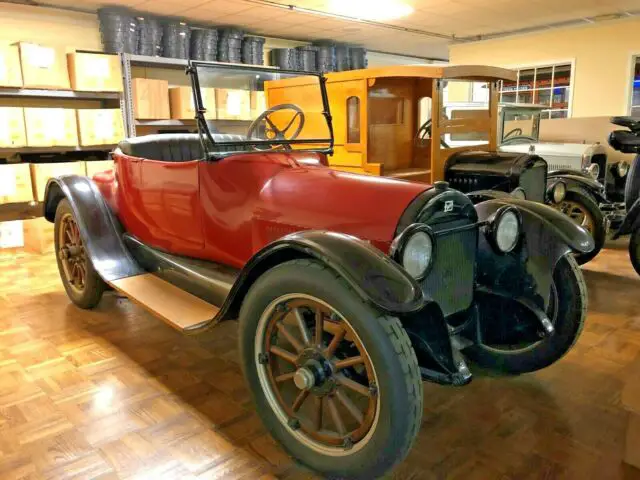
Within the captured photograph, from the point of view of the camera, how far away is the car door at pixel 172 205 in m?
2.58

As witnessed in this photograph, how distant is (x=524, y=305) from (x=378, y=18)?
6165 mm

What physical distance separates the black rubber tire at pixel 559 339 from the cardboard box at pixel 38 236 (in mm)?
4282

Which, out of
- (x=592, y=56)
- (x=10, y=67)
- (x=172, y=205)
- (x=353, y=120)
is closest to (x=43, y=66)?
(x=10, y=67)

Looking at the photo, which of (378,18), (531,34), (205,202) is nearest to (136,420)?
(205,202)

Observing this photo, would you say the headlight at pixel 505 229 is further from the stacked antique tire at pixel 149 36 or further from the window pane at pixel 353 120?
the stacked antique tire at pixel 149 36

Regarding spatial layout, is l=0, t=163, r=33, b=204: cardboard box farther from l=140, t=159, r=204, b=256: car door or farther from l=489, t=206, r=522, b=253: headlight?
l=489, t=206, r=522, b=253: headlight

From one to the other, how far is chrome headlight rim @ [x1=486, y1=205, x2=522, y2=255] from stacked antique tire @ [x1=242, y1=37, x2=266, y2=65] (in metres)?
6.04

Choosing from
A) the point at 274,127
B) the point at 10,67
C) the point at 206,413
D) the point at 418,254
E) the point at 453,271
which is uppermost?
the point at 10,67

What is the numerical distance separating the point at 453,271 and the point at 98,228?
2159 mm

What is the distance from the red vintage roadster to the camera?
1530mm

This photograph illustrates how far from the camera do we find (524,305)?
2.03m

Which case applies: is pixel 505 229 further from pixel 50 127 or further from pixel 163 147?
pixel 50 127

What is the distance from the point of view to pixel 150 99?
615cm

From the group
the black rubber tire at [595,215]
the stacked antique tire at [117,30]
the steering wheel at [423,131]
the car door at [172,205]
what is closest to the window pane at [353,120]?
the steering wheel at [423,131]
